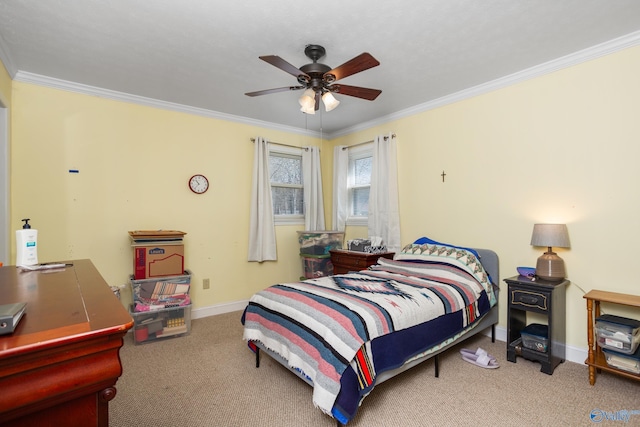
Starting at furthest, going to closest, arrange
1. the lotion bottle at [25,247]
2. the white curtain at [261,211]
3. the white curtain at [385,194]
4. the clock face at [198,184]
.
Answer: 1. the white curtain at [261,211]
2. the white curtain at [385,194]
3. the clock face at [198,184]
4. the lotion bottle at [25,247]

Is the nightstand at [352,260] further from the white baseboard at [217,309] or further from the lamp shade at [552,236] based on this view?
the lamp shade at [552,236]

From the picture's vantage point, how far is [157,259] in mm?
3271

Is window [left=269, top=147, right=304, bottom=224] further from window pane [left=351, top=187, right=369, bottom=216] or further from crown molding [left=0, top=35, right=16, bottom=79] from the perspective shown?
crown molding [left=0, top=35, right=16, bottom=79]

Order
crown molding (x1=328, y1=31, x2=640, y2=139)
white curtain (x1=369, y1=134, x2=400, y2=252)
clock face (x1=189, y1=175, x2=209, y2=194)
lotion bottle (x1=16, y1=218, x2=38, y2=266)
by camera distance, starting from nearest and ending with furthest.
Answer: lotion bottle (x1=16, y1=218, x2=38, y2=266) < crown molding (x1=328, y1=31, x2=640, y2=139) < clock face (x1=189, y1=175, x2=209, y2=194) < white curtain (x1=369, y1=134, x2=400, y2=252)

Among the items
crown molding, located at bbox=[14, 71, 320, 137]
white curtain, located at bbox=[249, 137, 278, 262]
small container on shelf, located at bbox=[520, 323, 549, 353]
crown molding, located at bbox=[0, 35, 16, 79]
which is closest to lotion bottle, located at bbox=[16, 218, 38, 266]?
crown molding, located at bbox=[0, 35, 16, 79]

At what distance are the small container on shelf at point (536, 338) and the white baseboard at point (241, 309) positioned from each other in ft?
0.94

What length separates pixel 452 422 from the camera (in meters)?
1.92

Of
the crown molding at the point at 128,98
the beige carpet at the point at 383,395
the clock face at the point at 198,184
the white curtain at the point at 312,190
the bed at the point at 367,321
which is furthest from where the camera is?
the white curtain at the point at 312,190

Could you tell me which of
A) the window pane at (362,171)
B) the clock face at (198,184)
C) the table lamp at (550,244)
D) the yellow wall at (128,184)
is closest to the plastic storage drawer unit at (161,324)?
the yellow wall at (128,184)

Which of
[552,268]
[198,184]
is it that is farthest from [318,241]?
[552,268]

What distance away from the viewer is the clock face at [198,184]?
152 inches

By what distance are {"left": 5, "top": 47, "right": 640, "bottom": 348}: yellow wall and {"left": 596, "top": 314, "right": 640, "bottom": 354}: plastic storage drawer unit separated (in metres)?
0.35

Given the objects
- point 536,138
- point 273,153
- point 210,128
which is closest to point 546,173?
point 536,138

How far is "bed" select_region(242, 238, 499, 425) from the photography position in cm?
178
